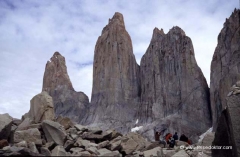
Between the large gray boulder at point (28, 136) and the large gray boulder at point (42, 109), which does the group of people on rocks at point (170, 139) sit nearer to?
the large gray boulder at point (42, 109)

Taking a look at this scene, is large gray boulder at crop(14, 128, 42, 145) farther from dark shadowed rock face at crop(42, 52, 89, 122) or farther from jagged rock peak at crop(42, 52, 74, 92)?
jagged rock peak at crop(42, 52, 74, 92)

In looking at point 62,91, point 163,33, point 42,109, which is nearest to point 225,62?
point 163,33

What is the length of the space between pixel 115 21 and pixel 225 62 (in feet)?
155

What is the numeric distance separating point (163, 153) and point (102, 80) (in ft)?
256

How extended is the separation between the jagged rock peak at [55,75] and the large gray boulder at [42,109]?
91904 millimetres

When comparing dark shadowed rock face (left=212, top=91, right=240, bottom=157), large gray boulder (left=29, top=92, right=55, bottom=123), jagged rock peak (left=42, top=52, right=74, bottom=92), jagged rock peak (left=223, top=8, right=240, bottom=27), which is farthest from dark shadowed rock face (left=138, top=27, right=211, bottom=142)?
large gray boulder (left=29, top=92, right=55, bottom=123)

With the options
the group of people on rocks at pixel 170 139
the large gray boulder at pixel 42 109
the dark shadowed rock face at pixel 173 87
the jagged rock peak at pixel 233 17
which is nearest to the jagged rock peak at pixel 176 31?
the dark shadowed rock face at pixel 173 87

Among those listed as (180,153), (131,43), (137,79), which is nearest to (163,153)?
(180,153)

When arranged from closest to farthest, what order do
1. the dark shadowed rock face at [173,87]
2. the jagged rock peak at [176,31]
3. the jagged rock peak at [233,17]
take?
1. the jagged rock peak at [233,17]
2. the dark shadowed rock face at [173,87]
3. the jagged rock peak at [176,31]

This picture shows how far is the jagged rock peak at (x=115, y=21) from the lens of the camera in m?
95.7

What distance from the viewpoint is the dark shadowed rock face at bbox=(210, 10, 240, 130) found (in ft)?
173

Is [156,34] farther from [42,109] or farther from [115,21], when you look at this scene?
[42,109]

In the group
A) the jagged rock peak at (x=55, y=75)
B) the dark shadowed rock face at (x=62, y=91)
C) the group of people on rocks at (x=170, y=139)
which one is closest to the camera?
the group of people on rocks at (x=170, y=139)

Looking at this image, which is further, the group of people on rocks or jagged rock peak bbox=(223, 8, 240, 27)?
jagged rock peak bbox=(223, 8, 240, 27)
